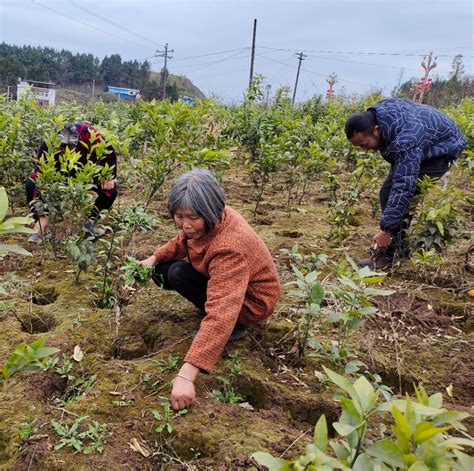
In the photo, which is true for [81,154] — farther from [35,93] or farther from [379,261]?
[35,93]

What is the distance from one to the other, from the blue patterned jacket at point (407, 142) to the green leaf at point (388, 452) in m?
2.62

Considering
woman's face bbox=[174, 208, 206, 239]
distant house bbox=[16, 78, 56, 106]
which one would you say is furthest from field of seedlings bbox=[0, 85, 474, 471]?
distant house bbox=[16, 78, 56, 106]

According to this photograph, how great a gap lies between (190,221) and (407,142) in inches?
75.4

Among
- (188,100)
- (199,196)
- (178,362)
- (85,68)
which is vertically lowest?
(178,362)

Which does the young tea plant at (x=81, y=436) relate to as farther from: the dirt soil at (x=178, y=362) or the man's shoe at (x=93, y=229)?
the man's shoe at (x=93, y=229)

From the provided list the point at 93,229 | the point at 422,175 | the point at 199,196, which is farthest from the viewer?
the point at 422,175

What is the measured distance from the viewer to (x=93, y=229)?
9.27 feet

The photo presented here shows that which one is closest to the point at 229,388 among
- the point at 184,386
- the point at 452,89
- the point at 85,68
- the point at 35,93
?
the point at 184,386

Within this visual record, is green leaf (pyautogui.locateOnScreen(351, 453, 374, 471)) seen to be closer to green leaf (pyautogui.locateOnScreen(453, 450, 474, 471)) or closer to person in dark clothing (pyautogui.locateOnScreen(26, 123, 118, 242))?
green leaf (pyautogui.locateOnScreen(453, 450, 474, 471))

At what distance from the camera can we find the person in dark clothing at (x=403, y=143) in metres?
3.25

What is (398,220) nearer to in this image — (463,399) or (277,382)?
(463,399)

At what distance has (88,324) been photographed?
252 centimetres

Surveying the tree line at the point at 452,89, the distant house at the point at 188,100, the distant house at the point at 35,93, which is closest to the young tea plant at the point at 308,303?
the distant house at the point at 188,100

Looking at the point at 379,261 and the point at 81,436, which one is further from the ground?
the point at 379,261
